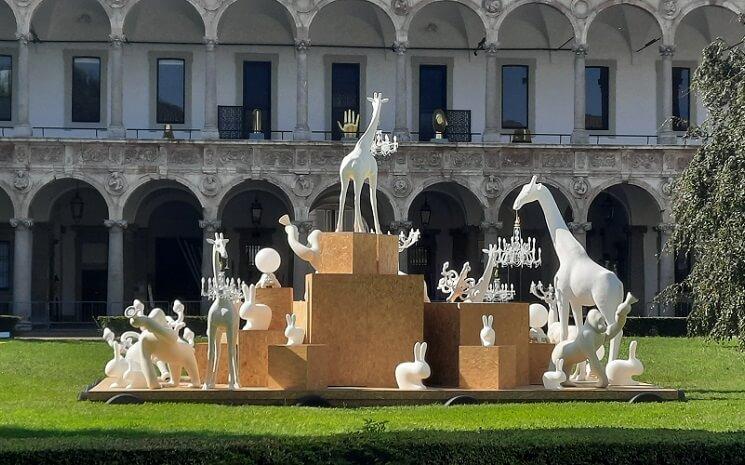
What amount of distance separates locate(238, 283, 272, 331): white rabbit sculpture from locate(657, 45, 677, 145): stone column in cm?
1972

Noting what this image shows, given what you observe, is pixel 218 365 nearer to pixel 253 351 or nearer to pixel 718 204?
pixel 253 351

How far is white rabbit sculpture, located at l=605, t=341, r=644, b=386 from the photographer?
17.4 m

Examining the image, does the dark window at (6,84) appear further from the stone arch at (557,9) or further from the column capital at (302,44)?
the stone arch at (557,9)

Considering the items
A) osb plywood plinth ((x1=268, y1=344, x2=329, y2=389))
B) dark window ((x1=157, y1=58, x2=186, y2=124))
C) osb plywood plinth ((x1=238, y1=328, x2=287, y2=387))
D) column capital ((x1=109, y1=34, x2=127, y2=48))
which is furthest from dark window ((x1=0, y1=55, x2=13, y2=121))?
osb plywood plinth ((x1=268, y1=344, x2=329, y2=389))

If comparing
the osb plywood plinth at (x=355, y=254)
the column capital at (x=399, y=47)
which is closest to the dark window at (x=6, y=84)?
the column capital at (x=399, y=47)

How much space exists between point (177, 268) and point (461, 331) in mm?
22176

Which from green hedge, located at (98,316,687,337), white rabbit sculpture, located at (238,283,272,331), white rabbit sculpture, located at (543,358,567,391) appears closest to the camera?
white rabbit sculpture, located at (543,358,567,391)

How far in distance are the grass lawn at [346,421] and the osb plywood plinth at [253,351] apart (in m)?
1.75

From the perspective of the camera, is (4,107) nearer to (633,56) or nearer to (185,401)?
(633,56)

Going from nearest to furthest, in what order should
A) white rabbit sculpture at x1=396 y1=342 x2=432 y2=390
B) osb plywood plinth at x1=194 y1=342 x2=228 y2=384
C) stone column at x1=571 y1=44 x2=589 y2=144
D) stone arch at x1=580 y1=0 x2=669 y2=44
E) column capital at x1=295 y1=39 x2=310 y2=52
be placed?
white rabbit sculpture at x1=396 y1=342 x2=432 y2=390
osb plywood plinth at x1=194 y1=342 x2=228 y2=384
column capital at x1=295 y1=39 x2=310 y2=52
stone column at x1=571 y1=44 x2=589 y2=144
stone arch at x1=580 y1=0 x2=669 y2=44

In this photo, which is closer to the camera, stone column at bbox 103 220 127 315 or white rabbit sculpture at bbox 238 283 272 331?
white rabbit sculpture at bbox 238 283 272 331

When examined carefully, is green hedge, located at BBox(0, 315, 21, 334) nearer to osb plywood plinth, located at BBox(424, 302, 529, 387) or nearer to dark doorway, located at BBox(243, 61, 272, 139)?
dark doorway, located at BBox(243, 61, 272, 139)

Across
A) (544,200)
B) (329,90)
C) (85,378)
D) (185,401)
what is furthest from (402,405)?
(329,90)

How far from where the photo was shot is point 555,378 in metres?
16.8
